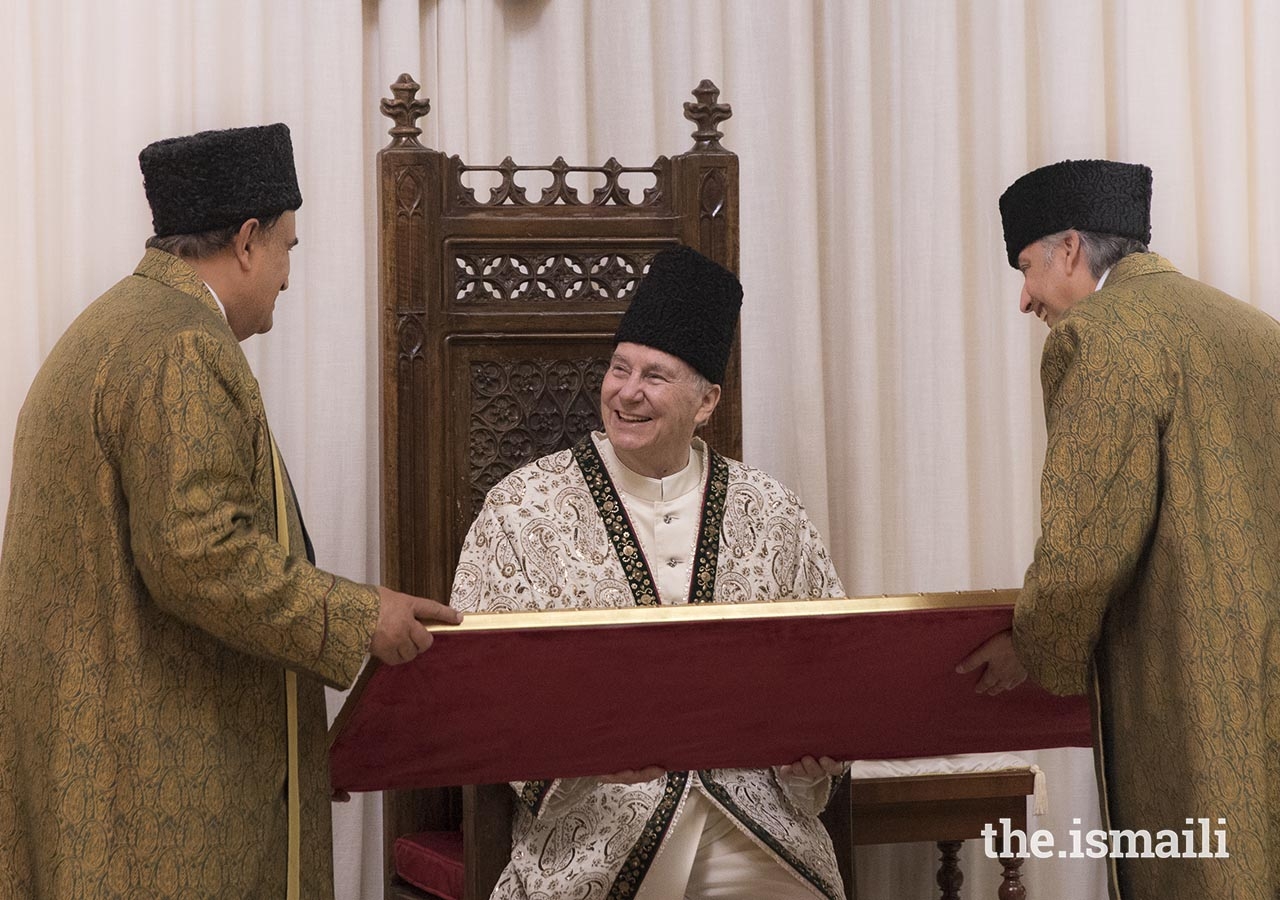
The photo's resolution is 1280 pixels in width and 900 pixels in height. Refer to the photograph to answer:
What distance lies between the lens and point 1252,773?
2.39 metres

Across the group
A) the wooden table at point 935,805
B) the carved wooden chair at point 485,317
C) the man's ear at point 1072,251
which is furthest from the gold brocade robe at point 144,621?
the wooden table at point 935,805

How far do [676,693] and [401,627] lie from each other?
1.83 ft

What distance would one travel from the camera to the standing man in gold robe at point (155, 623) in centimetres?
230

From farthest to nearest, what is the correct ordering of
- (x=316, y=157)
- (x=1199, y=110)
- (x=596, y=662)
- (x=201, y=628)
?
1. (x=1199, y=110)
2. (x=316, y=157)
3. (x=596, y=662)
4. (x=201, y=628)

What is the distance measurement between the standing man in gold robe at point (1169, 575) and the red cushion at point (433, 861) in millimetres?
1498

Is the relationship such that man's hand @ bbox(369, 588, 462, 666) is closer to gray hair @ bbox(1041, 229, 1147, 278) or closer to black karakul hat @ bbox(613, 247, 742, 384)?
black karakul hat @ bbox(613, 247, 742, 384)

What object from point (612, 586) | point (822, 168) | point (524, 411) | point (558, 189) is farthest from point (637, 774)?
point (822, 168)

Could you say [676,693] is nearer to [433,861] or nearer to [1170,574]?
[1170,574]

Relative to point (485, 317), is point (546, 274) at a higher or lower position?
higher

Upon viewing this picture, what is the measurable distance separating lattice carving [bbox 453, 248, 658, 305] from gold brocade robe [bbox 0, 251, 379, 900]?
1361 millimetres

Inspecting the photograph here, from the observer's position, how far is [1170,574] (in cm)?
245

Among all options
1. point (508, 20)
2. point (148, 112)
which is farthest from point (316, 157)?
point (508, 20)

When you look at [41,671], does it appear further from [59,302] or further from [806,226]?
[806,226]

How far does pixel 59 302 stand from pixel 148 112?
1.86ft
